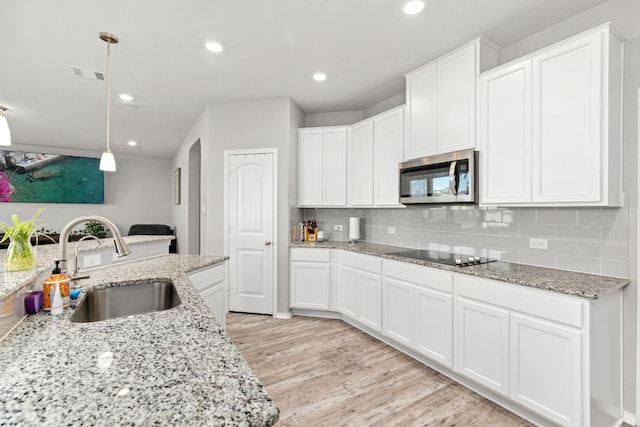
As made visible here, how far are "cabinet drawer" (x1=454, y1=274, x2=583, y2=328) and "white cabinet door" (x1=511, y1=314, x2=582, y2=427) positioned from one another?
57mm

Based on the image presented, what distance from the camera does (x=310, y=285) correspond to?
150 inches

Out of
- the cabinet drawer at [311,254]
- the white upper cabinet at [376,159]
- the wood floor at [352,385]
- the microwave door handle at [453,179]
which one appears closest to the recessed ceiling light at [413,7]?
the white upper cabinet at [376,159]

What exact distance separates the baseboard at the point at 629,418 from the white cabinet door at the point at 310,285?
2.55 metres

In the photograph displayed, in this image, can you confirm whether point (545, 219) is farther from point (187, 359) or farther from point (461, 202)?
point (187, 359)

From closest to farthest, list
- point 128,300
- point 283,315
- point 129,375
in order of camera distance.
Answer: point 129,375, point 128,300, point 283,315

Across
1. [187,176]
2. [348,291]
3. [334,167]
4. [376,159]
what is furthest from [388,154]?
[187,176]

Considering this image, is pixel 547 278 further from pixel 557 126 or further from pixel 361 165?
pixel 361 165

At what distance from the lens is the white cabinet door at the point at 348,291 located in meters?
3.44

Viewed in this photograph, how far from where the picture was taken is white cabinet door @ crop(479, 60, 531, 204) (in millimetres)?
2197

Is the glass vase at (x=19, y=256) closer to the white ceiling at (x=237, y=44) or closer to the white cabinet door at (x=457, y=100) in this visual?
the white ceiling at (x=237, y=44)

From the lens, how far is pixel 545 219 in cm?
235

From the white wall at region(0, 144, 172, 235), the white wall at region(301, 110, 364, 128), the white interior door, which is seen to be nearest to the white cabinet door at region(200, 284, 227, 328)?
the white interior door

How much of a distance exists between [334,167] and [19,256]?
122 inches

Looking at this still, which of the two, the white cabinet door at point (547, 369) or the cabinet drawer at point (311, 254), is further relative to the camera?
the cabinet drawer at point (311, 254)
